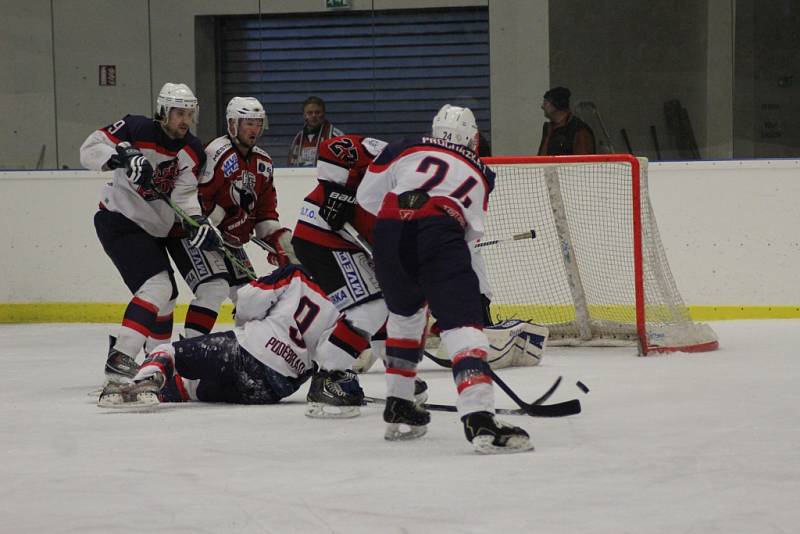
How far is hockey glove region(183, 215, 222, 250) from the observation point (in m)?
4.32

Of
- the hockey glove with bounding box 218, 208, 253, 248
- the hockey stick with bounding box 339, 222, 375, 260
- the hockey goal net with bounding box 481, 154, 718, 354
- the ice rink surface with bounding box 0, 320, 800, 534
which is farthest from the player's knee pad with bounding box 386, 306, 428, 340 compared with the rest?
the hockey goal net with bounding box 481, 154, 718, 354

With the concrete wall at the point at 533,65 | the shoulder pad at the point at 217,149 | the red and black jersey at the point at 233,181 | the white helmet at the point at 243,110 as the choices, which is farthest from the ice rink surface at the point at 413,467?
the concrete wall at the point at 533,65

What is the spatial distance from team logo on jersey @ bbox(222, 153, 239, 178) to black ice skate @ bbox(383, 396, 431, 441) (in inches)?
64.9

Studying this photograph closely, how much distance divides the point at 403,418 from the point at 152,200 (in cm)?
155

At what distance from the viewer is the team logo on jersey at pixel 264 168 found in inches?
187

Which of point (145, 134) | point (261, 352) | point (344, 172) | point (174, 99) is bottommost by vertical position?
point (261, 352)

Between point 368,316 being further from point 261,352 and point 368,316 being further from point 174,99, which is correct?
point 174,99

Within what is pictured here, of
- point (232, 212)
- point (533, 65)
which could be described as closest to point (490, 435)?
point (232, 212)

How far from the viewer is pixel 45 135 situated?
735 cm

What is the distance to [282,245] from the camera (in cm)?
483

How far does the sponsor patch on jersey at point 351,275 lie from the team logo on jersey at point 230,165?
702mm

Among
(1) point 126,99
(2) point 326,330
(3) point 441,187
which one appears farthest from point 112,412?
(1) point 126,99

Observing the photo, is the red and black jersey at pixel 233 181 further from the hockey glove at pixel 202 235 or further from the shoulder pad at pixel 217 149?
the hockey glove at pixel 202 235

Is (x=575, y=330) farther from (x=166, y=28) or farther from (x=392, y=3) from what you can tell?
(x=166, y=28)
